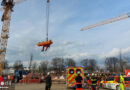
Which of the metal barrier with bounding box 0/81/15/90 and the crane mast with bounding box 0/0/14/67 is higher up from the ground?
the crane mast with bounding box 0/0/14/67

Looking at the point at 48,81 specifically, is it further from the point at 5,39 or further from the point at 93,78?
the point at 5,39

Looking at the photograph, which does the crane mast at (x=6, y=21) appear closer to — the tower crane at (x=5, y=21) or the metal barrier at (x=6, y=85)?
the tower crane at (x=5, y=21)

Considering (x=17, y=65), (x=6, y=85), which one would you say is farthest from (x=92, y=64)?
(x=6, y=85)

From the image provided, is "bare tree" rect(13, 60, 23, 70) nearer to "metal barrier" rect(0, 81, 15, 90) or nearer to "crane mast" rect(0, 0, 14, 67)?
"crane mast" rect(0, 0, 14, 67)

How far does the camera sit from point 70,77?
13.4 metres

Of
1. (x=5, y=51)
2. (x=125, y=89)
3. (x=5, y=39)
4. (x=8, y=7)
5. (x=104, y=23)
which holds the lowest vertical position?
(x=125, y=89)

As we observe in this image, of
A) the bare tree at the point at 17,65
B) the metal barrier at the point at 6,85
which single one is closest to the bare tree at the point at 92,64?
the bare tree at the point at 17,65

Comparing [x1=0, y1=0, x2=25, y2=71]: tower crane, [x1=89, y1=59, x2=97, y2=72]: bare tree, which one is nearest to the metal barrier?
[x1=0, y1=0, x2=25, y2=71]: tower crane

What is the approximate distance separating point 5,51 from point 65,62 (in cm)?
5422

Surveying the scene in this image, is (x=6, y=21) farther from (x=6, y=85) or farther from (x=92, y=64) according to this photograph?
(x=92, y=64)

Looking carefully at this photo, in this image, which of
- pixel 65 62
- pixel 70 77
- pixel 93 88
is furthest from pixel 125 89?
pixel 65 62

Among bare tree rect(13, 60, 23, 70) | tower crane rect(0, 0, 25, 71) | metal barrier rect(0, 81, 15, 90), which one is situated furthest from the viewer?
bare tree rect(13, 60, 23, 70)

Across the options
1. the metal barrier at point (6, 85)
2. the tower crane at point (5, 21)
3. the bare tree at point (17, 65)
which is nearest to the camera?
the metal barrier at point (6, 85)

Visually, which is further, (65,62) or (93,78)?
(65,62)
